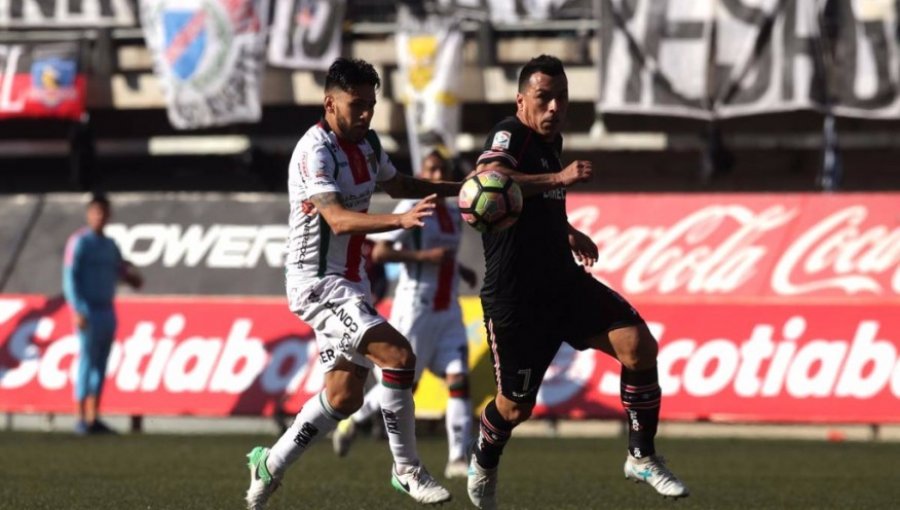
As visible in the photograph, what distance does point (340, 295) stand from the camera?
31.0 feet

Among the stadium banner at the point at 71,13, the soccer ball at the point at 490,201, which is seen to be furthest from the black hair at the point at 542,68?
the stadium banner at the point at 71,13

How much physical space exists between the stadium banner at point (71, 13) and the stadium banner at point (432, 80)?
4548 millimetres

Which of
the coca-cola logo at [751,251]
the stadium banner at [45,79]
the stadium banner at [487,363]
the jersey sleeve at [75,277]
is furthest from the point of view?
the stadium banner at [45,79]

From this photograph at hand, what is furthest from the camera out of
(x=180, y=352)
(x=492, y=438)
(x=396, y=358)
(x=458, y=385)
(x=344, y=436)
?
(x=180, y=352)

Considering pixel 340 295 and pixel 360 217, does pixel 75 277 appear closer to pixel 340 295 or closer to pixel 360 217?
pixel 340 295

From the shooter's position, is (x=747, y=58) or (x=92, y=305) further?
(x=747, y=58)

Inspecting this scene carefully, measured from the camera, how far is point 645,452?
936cm

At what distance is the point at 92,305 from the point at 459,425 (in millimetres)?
6127

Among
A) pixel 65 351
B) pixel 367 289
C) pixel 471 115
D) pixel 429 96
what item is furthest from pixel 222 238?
pixel 367 289

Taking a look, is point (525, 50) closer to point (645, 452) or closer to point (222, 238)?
point (222, 238)

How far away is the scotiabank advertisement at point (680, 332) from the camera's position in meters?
17.6

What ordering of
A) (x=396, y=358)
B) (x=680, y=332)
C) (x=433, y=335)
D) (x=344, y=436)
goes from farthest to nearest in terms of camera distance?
(x=680, y=332) < (x=344, y=436) < (x=433, y=335) < (x=396, y=358)

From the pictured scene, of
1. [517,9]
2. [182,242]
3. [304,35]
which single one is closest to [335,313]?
[182,242]

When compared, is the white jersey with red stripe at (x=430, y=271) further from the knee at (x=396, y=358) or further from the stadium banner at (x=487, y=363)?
the knee at (x=396, y=358)
